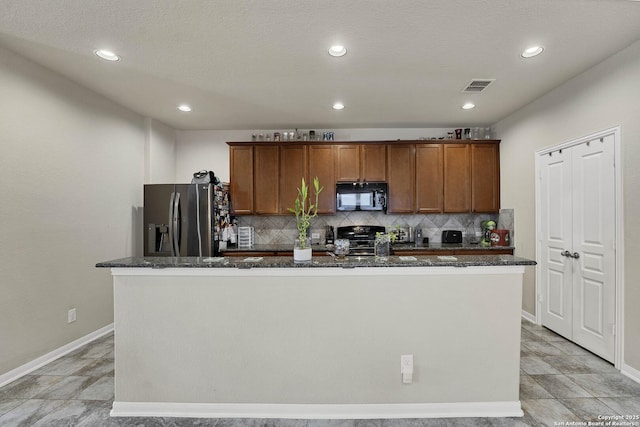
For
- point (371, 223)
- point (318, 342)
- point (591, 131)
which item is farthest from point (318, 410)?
point (591, 131)

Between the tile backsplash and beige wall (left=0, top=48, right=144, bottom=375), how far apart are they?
190 centimetres

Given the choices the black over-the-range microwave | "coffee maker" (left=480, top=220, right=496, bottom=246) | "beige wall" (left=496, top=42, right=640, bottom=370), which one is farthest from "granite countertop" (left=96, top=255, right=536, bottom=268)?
"coffee maker" (left=480, top=220, right=496, bottom=246)

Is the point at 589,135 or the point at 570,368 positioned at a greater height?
the point at 589,135

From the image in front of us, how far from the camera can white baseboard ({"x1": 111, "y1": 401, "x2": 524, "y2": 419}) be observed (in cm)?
212

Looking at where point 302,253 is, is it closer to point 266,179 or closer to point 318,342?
point 318,342

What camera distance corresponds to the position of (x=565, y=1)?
6.70 feet

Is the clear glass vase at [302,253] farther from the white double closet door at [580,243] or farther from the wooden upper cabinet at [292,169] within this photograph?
the white double closet door at [580,243]

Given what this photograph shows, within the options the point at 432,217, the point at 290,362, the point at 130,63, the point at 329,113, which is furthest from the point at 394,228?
the point at 130,63

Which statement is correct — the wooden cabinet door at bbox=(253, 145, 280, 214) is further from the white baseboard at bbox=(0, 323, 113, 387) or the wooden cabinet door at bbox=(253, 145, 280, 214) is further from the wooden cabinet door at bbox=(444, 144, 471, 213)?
the wooden cabinet door at bbox=(444, 144, 471, 213)

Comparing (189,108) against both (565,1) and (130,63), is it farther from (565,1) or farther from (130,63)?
(565,1)

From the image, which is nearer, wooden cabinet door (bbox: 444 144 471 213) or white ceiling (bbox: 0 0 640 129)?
white ceiling (bbox: 0 0 640 129)

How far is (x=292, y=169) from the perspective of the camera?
15.5 ft

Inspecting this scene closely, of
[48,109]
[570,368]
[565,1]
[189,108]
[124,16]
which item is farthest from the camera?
[189,108]

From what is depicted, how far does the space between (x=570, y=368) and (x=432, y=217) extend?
261 cm
